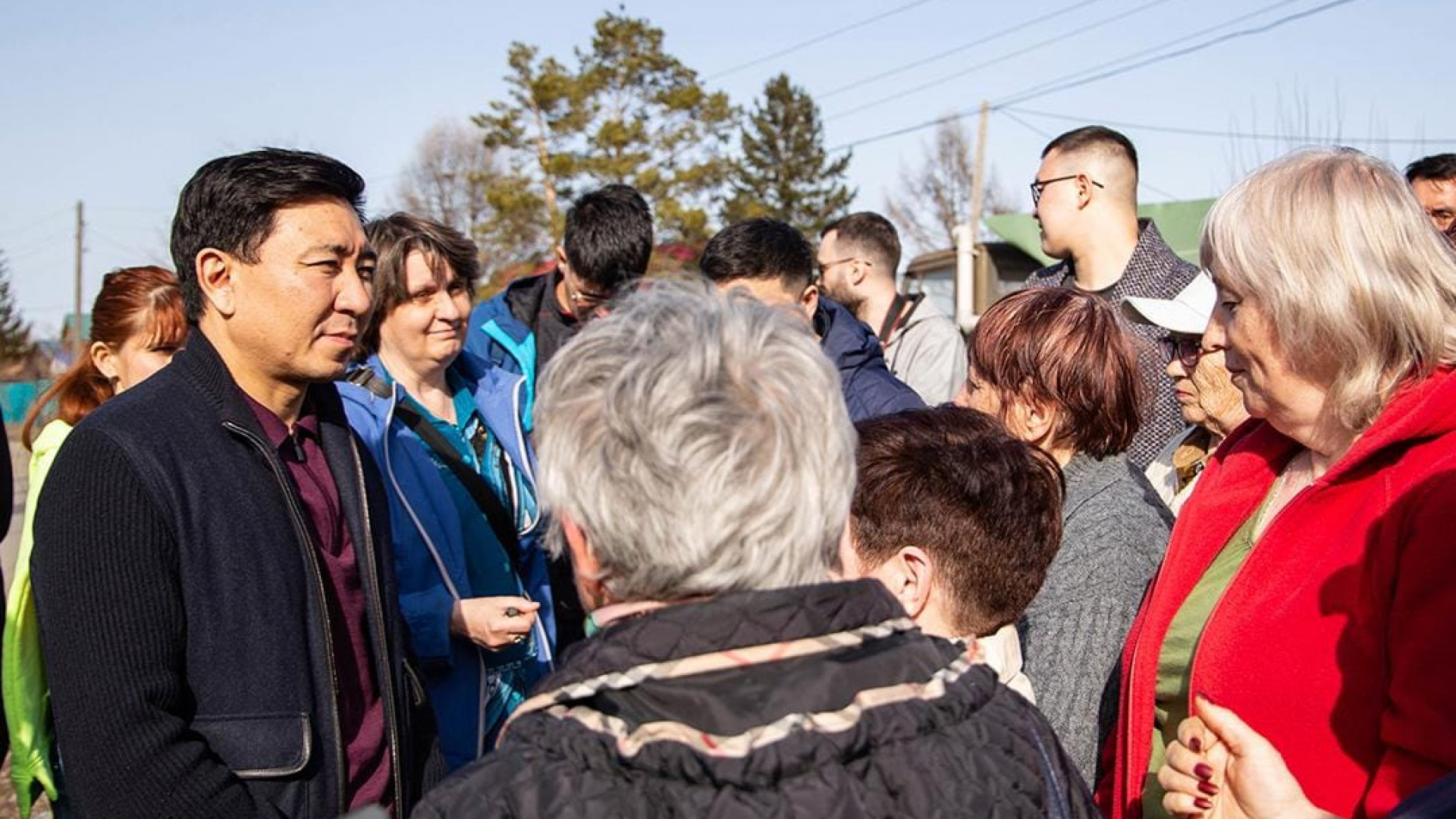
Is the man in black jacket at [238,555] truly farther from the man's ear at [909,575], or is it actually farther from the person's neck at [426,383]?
the man's ear at [909,575]

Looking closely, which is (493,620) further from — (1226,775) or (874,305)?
(874,305)

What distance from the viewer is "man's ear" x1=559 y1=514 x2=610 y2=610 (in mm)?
1470

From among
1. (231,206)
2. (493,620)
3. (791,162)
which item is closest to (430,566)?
(493,620)

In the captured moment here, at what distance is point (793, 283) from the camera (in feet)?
14.9

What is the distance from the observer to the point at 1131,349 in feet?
9.21

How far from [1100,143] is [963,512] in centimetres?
334

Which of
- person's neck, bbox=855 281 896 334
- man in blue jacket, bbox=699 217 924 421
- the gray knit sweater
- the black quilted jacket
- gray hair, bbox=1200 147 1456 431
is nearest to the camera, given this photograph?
the black quilted jacket

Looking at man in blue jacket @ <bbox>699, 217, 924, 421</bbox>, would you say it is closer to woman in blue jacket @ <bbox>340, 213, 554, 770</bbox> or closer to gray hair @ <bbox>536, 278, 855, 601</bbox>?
woman in blue jacket @ <bbox>340, 213, 554, 770</bbox>

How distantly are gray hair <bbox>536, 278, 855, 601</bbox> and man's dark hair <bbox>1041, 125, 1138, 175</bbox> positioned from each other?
3.89m

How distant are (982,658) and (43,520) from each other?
64.0 inches

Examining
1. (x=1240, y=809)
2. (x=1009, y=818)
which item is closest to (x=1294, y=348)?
(x=1240, y=809)

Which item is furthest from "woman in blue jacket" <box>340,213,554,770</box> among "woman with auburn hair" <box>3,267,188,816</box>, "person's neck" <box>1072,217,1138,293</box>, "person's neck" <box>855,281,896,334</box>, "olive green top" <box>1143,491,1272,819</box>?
"person's neck" <box>855,281,896,334</box>

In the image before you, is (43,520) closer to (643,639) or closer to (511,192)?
(643,639)

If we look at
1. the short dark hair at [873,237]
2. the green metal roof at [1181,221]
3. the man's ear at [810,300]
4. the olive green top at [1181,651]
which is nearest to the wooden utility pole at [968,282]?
the green metal roof at [1181,221]
